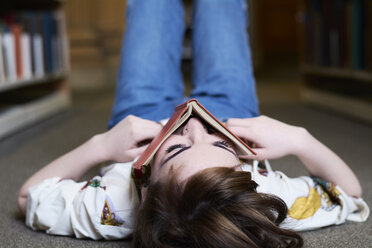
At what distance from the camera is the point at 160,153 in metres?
0.74

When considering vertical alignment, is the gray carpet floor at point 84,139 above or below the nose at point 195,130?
below

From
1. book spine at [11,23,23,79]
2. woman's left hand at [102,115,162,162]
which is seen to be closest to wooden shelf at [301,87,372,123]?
woman's left hand at [102,115,162,162]

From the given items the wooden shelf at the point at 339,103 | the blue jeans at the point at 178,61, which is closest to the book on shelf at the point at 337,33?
the wooden shelf at the point at 339,103

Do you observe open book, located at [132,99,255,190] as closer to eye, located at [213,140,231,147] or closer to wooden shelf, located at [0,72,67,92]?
eye, located at [213,140,231,147]

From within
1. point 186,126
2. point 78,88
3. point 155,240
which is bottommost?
point 78,88

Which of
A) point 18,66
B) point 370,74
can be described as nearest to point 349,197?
point 370,74

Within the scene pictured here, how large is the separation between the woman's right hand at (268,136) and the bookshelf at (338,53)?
52.7 inches

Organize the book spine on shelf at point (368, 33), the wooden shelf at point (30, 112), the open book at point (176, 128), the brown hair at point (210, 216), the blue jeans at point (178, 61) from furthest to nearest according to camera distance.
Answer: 1. the book spine on shelf at point (368, 33)
2. the wooden shelf at point (30, 112)
3. the blue jeans at point (178, 61)
4. the open book at point (176, 128)
5. the brown hair at point (210, 216)

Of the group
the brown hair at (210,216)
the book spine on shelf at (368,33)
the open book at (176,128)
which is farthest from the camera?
the book spine on shelf at (368,33)

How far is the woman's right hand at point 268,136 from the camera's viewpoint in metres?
0.82

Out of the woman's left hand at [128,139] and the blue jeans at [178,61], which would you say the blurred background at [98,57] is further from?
the woman's left hand at [128,139]

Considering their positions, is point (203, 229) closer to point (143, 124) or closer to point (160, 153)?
point (160, 153)

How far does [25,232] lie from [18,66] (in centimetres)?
144

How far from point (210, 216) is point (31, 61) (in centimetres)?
197
